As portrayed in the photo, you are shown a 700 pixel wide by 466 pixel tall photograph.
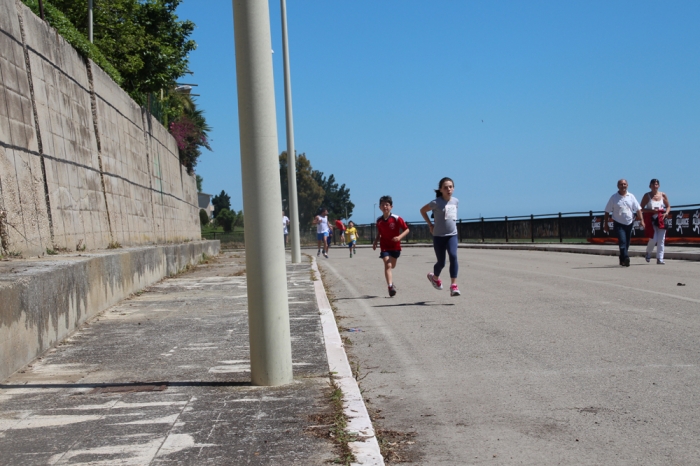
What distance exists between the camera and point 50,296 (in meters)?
7.42

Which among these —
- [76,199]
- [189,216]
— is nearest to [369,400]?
[76,199]

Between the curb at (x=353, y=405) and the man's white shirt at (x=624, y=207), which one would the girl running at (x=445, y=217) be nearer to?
the curb at (x=353, y=405)

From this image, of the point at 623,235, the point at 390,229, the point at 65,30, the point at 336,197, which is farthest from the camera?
the point at 336,197

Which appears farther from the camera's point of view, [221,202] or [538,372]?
[221,202]

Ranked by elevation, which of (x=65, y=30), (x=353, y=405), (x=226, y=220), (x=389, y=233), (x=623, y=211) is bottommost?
(x=353, y=405)

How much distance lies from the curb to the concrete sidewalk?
12 cm

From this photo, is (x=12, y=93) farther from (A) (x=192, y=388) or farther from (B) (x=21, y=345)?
(A) (x=192, y=388)

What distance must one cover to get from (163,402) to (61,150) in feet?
21.5

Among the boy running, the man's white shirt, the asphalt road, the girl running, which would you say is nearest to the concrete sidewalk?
the asphalt road

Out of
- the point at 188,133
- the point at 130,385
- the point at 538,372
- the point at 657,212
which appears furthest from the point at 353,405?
the point at 188,133

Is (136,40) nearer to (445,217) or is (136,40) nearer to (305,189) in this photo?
(445,217)

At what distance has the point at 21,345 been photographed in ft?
21.4

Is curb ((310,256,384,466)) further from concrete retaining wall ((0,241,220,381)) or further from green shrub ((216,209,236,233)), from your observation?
green shrub ((216,209,236,233))

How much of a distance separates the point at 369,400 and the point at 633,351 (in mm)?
2757
